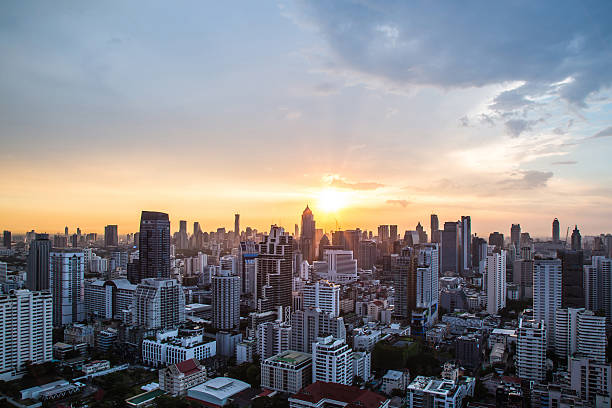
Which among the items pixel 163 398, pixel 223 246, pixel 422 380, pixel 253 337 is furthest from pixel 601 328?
pixel 223 246

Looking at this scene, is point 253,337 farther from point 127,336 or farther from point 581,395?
point 581,395

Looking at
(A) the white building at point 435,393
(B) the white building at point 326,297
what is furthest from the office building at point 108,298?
(A) the white building at point 435,393

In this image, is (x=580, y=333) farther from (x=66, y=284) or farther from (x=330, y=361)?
(x=66, y=284)

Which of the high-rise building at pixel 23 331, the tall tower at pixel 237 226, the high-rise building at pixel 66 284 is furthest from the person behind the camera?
the tall tower at pixel 237 226

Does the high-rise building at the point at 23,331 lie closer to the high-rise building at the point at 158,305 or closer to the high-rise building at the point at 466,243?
the high-rise building at the point at 158,305

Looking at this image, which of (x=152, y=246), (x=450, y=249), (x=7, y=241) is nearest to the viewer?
(x=152, y=246)

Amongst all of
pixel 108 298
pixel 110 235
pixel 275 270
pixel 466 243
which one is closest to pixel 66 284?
pixel 108 298
